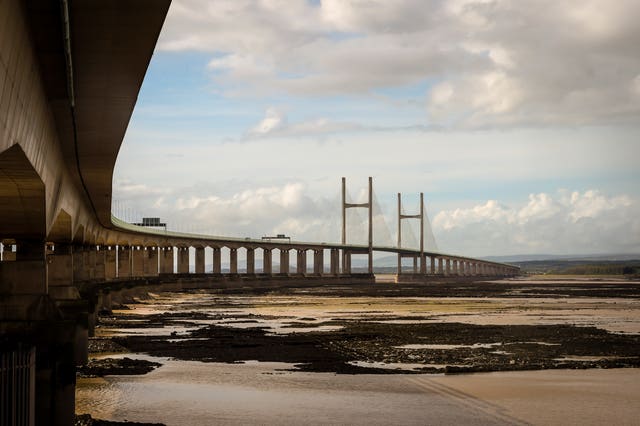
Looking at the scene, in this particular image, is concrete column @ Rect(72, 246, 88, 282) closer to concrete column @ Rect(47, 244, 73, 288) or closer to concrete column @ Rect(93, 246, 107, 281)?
concrete column @ Rect(47, 244, 73, 288)

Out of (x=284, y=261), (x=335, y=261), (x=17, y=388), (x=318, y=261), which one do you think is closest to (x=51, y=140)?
(x=17, y=388)

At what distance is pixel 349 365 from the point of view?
29641 millimetres

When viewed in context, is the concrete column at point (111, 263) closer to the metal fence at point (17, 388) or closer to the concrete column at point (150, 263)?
the concrete column at point (150, 263)

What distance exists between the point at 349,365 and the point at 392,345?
6.90 m

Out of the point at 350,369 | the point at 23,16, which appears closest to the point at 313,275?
the point at 350,369

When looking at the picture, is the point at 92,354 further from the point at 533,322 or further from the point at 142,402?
the point at 533,322

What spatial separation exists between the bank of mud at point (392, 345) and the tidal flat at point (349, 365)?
0.15 ft

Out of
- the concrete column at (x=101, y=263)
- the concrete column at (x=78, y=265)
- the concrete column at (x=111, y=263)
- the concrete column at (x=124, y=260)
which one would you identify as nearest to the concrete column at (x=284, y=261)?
the concrete column at (x=124, y=260)

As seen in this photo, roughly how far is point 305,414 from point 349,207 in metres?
162

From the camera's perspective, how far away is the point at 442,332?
42.4m

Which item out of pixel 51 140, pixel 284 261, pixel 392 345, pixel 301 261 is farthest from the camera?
pixel 301 261

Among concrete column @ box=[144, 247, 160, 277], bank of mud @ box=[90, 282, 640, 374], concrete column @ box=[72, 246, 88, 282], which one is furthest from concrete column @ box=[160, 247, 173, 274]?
bank of mud @ box=[90, 282, 640, 374]

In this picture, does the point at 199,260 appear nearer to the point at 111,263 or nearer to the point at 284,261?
the point at 284,261

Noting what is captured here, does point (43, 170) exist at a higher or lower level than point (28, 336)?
higher
